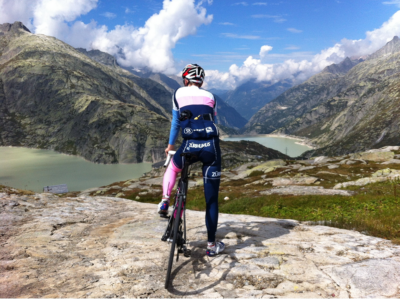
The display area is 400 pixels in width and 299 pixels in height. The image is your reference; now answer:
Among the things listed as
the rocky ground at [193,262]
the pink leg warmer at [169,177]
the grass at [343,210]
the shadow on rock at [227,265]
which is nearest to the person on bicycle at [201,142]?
the pink leg warmer at [169,177]

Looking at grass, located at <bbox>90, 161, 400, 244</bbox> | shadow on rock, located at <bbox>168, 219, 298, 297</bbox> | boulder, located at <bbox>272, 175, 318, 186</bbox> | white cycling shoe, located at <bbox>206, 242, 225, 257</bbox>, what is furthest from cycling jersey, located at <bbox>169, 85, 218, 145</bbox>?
boulder, located at <bbox>272, 175, 318, 186</bbox>

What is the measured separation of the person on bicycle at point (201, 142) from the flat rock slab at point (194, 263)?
120 cm

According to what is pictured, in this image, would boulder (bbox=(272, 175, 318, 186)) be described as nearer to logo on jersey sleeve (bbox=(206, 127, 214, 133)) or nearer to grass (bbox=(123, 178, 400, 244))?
grass (bbox=(123, 178, 400, 244))

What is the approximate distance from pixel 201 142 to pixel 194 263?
319cm

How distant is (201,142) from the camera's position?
671 centimetres

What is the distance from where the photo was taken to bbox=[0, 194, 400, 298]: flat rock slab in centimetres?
504

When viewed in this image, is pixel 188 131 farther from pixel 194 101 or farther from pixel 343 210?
pixel 343 210

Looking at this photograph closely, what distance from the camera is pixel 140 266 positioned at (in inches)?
240

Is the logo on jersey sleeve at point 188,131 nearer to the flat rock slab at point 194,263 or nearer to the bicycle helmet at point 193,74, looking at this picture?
the bicycle helmet at point 193,74

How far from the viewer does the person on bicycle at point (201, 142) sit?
670 centimetres

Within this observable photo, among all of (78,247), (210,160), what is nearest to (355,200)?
(210,160)

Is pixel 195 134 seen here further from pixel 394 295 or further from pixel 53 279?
pixel 394 295

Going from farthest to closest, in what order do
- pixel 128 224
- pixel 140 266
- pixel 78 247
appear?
pixel 128 224
pixel 78 247
pixel 140 266

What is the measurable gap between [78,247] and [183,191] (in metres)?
3.90
